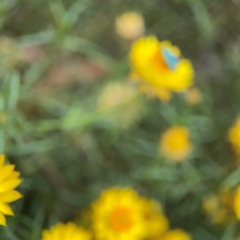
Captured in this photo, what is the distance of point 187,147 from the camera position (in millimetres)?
785

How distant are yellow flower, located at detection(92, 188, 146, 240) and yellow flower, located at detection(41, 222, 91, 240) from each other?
0.16ft

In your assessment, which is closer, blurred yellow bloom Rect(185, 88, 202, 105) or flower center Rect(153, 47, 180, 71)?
flower center Rect(153, 47, 180, 71)

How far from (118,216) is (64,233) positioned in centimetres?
12

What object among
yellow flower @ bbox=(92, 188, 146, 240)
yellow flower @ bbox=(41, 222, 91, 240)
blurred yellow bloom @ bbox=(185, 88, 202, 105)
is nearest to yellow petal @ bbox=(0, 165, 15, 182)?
yellow flower @ bbox=(41, 222, 91, 240)

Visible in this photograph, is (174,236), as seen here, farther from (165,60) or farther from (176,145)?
(165,60)

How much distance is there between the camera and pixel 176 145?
773mm

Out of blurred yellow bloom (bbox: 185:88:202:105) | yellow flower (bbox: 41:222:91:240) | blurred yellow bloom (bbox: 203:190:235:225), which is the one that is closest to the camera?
yellow flower (bbox: 41:222:91:240)

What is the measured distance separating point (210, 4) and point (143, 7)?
0.52ft

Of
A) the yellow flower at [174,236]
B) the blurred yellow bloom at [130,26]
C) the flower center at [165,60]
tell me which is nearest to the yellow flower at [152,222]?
the yellow flower at [174,236]

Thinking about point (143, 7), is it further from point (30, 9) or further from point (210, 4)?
point (30, 9)

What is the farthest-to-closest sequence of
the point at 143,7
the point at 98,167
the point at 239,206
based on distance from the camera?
the point at 143,7
the point at 98,167
the point at 239,206

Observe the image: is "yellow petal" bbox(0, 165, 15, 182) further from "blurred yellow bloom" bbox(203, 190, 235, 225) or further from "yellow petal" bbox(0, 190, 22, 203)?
"blurred yellow bloom" bbox(203, 190, 235, 225)

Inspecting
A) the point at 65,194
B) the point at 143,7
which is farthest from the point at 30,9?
the point at 65,194

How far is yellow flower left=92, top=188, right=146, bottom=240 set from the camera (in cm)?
65
